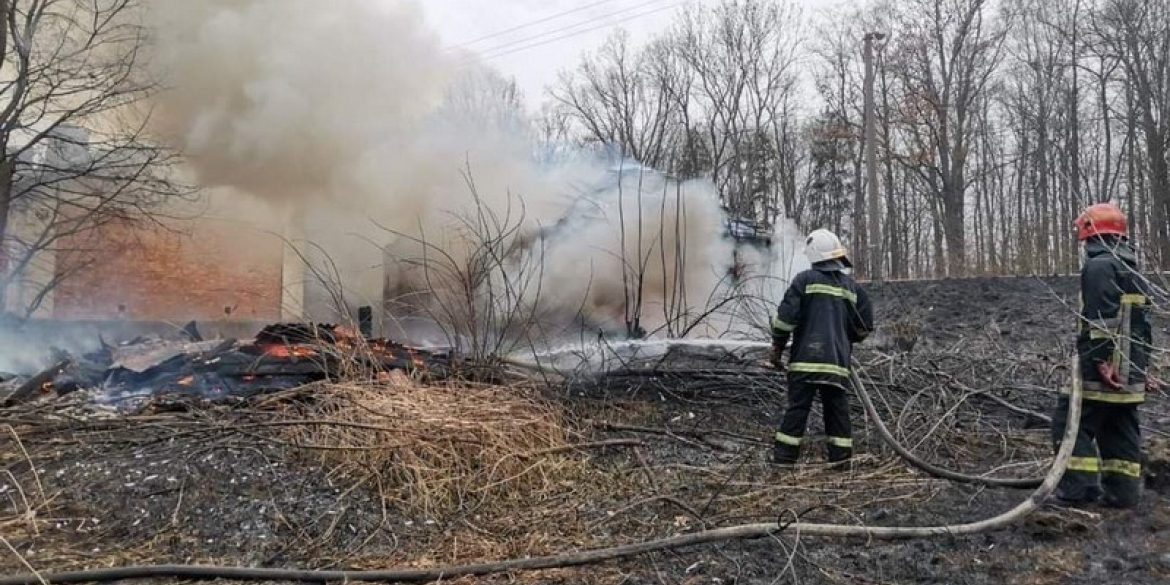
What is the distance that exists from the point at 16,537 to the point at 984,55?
27.9m

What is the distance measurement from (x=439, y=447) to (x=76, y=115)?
35.7 feet

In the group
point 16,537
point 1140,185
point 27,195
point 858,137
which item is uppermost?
point 858,137

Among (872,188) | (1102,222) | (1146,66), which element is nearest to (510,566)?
(1102,222)

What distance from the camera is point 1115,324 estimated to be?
3.83 meters

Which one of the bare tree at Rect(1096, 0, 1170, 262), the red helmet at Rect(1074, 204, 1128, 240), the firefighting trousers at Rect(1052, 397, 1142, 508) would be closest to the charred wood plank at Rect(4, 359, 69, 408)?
the firefighting trousers at Rect(1052, 397, 1142, 508)

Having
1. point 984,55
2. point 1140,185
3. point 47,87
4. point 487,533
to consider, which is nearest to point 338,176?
point 47,87

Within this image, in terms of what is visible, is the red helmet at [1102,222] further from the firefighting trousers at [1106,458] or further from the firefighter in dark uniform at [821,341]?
the firefighter in dark uniform at [821,341]

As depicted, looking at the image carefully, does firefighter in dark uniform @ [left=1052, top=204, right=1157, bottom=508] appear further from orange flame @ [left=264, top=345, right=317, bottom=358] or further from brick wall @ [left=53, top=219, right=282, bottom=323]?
brick wall @ [left=53, top=219, right=282, bottom=323]

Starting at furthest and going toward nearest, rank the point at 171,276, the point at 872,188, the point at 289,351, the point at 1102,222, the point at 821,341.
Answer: the point at 872,188, the point at 171,276, the point at 289,351, the point at 821,341, the point at 1102,222

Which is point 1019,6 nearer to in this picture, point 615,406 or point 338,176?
point 338,176

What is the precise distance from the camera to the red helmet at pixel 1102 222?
4051 millimetres

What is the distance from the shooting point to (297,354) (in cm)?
641

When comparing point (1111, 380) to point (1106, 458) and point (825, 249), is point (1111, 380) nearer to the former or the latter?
point (1106, 458)

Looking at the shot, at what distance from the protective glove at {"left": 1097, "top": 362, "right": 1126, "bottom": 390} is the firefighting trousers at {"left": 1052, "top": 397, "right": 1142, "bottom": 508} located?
125 millimetres
